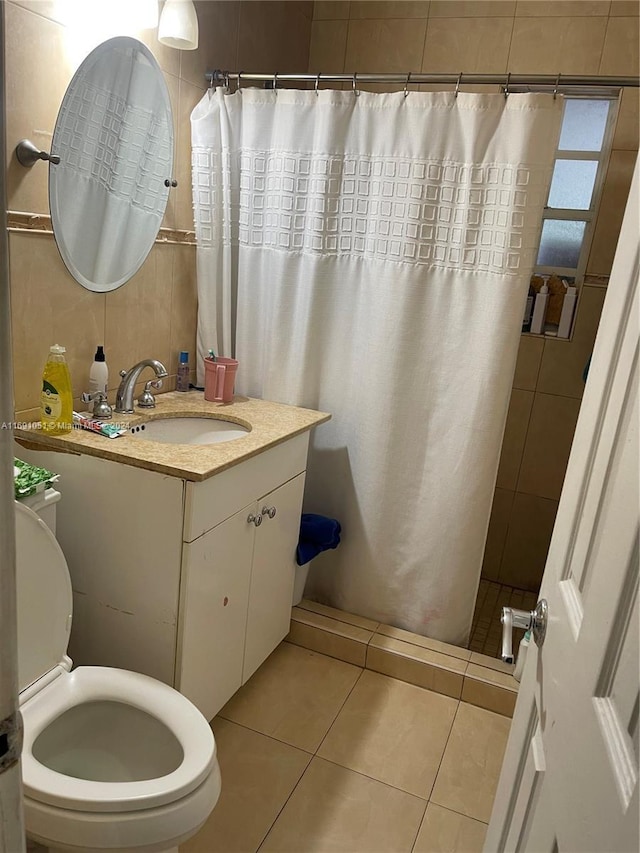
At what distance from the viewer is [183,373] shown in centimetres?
219

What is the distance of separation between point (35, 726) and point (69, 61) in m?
1.50

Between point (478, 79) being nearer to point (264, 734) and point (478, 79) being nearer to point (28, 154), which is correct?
point (28, 154)

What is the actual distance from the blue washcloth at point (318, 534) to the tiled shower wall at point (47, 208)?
2.22 ft

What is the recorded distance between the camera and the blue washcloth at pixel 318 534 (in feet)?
7.21

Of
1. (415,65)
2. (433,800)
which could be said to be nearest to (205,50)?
(415,65)

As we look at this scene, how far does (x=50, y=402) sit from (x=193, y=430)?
51 centimetres

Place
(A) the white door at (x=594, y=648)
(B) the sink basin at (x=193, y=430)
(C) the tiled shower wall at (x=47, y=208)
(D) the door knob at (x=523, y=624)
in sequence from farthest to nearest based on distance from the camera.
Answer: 1. (B) the sink basin at (x=193, y=430)
2. (C) the tiled shower wall at (x=47, y=208)
3. (D) the door knob at (x=523, y=624)
4. (A) the white door at (x=594, y=648)

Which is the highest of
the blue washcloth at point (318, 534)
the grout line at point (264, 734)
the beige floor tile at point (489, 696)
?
the blue washcloth at point (318, 534)

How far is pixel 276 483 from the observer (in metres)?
1.90

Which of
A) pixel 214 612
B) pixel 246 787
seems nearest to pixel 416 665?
pixel 246 787

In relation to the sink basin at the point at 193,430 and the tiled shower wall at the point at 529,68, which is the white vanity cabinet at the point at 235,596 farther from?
the tiled shower wall at the point at 529,68

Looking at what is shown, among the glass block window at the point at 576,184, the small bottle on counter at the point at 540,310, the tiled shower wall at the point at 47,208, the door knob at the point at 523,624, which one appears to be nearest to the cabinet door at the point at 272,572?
the tiled shower wall at the point at 47,208

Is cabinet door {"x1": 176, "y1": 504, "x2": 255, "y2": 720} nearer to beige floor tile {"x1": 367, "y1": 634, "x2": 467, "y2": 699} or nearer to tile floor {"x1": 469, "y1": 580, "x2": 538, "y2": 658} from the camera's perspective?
beige floor tile {"x1": 367, "y1": 634, "x2": 467, "y2": 699}

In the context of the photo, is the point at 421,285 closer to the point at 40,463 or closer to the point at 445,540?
the point at 445,540
